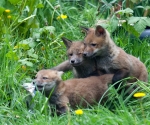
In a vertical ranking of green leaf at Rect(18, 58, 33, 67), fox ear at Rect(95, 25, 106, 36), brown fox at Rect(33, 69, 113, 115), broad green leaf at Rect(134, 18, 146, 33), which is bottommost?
brown fox at Rect(33, 69, 113, 115)

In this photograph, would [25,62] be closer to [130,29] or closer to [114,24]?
[114,24]

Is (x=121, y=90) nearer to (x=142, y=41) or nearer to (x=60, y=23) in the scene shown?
(x=142, y=41)

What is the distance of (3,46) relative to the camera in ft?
26.7

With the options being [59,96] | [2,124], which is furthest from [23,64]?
[2,124]

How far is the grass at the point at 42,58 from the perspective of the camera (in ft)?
21.2

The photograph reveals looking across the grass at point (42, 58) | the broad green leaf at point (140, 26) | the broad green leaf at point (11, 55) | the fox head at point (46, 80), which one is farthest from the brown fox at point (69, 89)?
the broad green leaf at point (140, 26)

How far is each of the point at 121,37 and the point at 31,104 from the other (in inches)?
103

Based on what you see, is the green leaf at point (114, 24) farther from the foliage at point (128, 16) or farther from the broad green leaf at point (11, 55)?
the broad green leaf at point (11, 55)

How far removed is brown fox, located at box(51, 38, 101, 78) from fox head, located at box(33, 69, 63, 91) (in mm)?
558

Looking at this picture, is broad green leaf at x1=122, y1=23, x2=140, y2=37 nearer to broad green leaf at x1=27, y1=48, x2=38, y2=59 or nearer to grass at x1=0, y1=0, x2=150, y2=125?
grass at x1=0, y1=0, x2=150, y2=125

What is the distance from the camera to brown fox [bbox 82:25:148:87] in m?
7.60

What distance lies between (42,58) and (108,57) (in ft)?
4.09

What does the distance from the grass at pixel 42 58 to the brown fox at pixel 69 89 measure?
0.14m

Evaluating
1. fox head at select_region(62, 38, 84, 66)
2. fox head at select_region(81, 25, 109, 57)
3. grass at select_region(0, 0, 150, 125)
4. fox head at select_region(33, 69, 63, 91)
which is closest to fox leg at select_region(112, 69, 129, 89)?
grass at select_region(0, 0, 150, 125)
